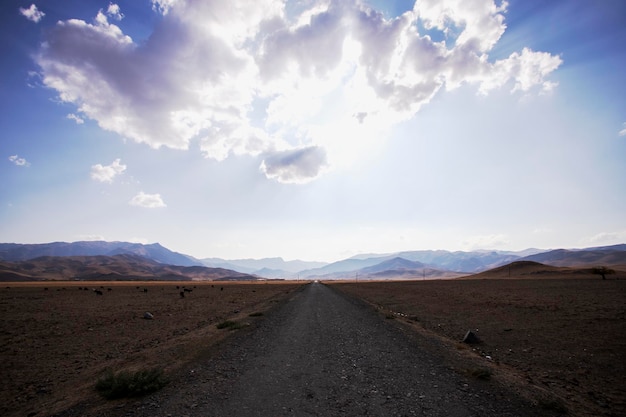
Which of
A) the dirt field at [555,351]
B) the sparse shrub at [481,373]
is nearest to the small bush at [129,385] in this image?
the sparse shrub at [481,373]

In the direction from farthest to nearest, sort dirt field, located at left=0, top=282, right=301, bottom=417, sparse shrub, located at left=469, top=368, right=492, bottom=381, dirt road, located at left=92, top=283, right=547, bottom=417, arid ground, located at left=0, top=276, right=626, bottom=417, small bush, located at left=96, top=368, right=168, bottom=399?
sparse shrub, located at left=469, top=368, right=492, bottom=381 < dirt field, located at left=0, top=282, right=301, bottom=417 < arid ground, located at left=0, top=276, right=626, bottom=417 < small bush, located at left=96, top=368, right=168, bottom=399 < dirt road, located at left=92, top=283, right=547, bottom=417

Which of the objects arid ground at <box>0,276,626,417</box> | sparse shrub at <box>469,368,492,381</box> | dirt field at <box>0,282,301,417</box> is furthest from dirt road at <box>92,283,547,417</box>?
dirt field at <box>0,282,301,417</box>

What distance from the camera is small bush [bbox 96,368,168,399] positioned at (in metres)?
7.55

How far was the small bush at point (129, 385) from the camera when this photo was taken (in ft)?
24.8

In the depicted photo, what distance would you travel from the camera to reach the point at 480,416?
19.8 feet

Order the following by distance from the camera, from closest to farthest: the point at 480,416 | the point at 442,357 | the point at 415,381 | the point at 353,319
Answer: the point at 480,416, the point at 415,381, the point at 442,357, the point at 353,319

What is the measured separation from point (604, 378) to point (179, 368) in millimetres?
13097

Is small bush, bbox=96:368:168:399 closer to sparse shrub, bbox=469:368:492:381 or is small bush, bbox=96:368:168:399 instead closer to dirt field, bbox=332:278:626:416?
sparse shrub, bbox=469:368:492:381

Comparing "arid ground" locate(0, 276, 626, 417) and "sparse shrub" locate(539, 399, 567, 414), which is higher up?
"sparse shrub" locate(539, 399, 567, 414)

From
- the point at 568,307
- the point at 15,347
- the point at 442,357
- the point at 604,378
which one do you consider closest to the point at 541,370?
the point at 604,378

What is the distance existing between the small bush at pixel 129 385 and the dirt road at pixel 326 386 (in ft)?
1.22

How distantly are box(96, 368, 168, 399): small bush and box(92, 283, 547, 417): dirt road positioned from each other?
14.6 inches

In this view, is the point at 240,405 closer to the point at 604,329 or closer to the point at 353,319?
the point at 353,319

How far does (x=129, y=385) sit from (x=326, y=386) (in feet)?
16.6
